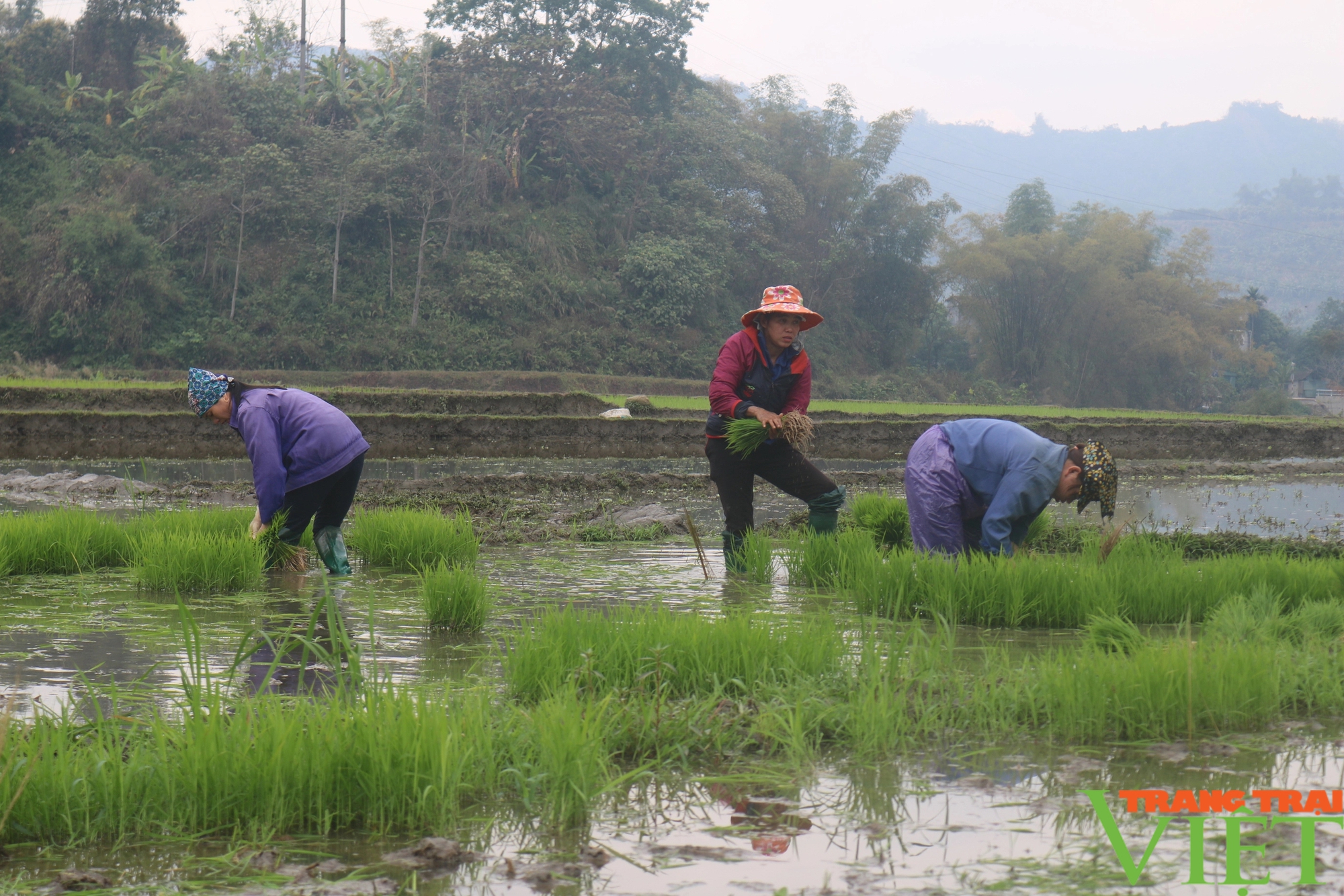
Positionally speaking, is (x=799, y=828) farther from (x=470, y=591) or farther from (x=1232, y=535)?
(x=1232, y=535)

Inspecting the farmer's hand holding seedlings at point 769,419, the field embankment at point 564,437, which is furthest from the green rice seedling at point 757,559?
the field embankment at point 564,437

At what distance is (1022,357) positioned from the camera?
4531 centimetres

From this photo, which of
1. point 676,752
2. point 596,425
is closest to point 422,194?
point 596,425

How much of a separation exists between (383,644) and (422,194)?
A: 34093mm

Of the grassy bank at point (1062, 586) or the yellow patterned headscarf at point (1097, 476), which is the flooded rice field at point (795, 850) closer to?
the grassy bank at point (1062, 586)

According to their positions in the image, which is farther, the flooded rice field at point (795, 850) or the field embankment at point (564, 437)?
the field embankment at point (564, 437)

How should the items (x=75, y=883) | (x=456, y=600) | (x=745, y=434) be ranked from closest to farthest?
(x=75, y=883), (x=456, y=600), (x=745, y=434)

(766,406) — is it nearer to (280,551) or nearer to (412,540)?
(412,540)

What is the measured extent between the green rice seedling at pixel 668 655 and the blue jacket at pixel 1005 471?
147 cm

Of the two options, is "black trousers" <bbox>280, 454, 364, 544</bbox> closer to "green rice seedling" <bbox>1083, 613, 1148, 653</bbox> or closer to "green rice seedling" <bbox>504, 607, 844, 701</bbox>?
"green rice seedling" <bbox>504, 607, 844, 701</bbox>

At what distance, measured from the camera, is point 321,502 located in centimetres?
506

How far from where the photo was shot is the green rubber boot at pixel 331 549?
523 centimetres

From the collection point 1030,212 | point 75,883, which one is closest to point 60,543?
point 75,883

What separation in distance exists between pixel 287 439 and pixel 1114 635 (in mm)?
3507
